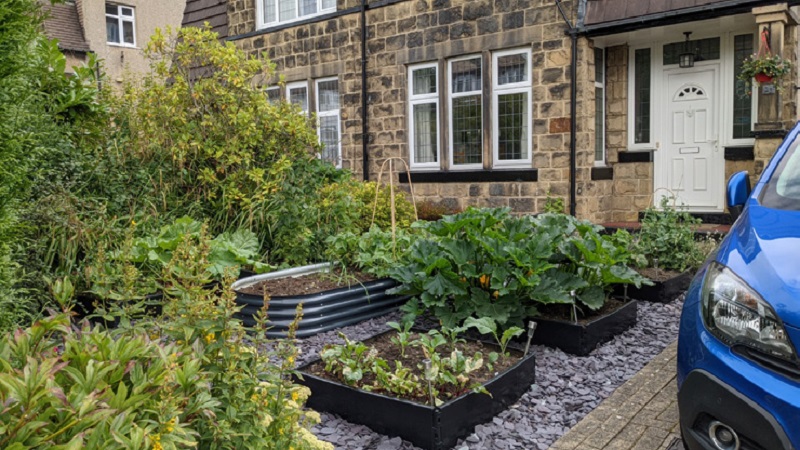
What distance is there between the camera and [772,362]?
7.82 feet

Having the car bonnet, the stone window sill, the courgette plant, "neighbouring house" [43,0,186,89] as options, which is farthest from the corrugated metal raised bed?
"neighbouring house" [43,0,186,89]

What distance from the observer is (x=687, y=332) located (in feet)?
9.16

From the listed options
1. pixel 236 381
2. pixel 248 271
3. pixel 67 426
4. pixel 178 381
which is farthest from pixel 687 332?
pixel 248 271

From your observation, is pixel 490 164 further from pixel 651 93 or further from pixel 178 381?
A: pixel 178 381

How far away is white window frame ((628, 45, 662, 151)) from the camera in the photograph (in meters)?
10.4

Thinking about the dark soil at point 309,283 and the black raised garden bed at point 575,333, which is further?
the dark soil at point 309,283

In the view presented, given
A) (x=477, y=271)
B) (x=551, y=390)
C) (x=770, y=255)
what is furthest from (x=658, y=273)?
(x=770, y=255)

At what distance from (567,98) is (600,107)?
0.95 meters

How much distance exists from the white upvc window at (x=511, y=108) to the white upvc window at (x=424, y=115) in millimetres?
1204

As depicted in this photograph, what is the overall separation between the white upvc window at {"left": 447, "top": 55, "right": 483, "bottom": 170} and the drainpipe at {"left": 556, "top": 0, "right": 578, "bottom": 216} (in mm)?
1681

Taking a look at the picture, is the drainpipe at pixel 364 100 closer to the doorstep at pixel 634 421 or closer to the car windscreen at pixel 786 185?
the doorstep at pixel 634 421

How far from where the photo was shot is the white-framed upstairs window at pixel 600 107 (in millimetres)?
10461

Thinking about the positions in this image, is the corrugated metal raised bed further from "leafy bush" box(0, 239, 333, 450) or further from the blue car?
the blue car

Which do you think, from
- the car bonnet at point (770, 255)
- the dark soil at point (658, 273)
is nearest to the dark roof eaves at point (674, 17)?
the dark soil at point (658, 273)
